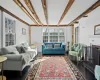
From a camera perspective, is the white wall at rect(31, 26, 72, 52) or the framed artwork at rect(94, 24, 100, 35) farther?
the white wall at rect(31, 26, 72, 52)

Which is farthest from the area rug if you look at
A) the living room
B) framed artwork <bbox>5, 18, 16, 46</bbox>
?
framed artwork <bbox>5, 18, 16, 46</bbox>

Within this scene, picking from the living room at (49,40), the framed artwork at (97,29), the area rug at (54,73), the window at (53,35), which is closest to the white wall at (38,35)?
the living room at (49,40)

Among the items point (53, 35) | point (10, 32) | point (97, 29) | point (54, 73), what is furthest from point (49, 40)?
point (54, 73)

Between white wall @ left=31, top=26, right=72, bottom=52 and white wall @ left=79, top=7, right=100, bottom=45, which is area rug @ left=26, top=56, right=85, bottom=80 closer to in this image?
white wall @ left=79, top=7, right=100, bottom=45

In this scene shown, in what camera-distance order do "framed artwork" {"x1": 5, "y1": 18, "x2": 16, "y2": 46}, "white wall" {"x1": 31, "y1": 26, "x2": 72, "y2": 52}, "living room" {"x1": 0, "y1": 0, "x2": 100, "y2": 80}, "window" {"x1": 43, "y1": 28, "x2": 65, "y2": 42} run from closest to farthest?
1. "living room" {"x1": 0, "y1": 0, "x2": 100, "y2": 80}
2. "framed artwork" {"x1": 5, "y1": 18, "x2": 16, "y2": 46}
3. "white wall" {"x1": 31, "y1": 26, "x2": 72, "y2": 52}
4. "window" {"x1": 43, "y1": 28, "x2": 65, "y2": 42}

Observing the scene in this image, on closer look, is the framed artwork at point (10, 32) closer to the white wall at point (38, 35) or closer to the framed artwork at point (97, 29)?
the white wall at point (38, 35)

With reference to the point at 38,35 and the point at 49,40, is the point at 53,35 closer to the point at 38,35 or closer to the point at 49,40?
the point at 49,40

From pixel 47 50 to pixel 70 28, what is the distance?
2820mm

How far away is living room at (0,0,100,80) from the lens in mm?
3611

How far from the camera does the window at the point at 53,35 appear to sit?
31.0 ft

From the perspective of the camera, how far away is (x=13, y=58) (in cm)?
371

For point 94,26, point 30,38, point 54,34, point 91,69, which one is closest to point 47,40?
point 54,34

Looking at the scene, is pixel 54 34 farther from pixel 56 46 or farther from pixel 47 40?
pixel 56 46

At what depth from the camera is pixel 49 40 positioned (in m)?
9.46
